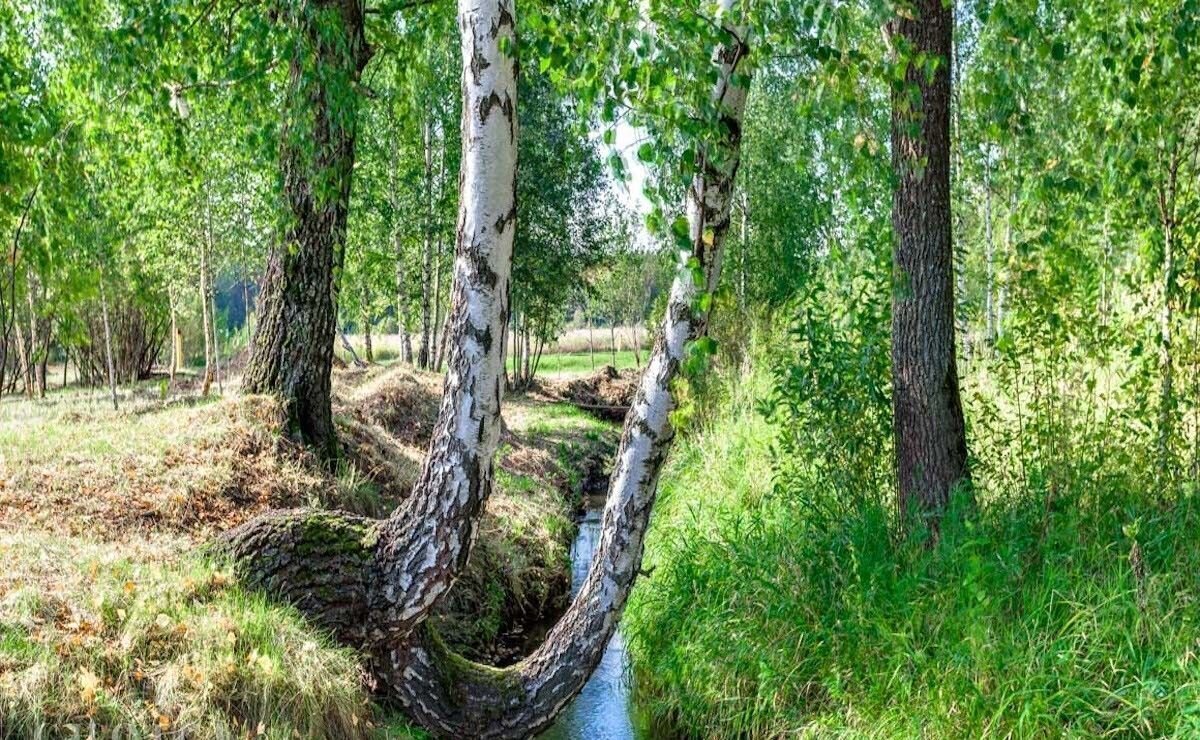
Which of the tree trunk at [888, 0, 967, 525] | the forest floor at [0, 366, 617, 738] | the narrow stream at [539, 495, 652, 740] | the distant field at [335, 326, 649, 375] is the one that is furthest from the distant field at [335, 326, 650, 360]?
the tree trunk at [888, 0, 967, 525]

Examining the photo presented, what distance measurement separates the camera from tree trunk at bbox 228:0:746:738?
161 inches

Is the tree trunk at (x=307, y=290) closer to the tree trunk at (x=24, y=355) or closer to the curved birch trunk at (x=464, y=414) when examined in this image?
the curved birch trunk at (x=464, y=414)

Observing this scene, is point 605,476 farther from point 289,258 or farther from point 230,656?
point 230,656

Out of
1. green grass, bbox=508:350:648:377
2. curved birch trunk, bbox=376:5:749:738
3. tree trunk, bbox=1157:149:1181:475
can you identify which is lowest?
green grass, bbox=508:350:648:377

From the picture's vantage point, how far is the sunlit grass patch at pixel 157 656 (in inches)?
145

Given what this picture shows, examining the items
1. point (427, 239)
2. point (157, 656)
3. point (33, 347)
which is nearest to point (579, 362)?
point (427, 239)

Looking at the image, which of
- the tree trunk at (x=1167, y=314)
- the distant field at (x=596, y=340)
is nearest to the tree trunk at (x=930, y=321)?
the tree trunk at (x=1167, y=314)

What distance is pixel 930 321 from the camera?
5832mm

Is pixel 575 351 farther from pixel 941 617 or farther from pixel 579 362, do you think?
pixel 941 617

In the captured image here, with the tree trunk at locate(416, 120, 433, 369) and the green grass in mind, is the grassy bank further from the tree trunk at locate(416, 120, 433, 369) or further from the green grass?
the green grass

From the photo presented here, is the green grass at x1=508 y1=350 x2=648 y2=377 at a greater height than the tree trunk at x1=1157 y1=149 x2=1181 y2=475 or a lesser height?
lesser

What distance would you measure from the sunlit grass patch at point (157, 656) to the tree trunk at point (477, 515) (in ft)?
0.90

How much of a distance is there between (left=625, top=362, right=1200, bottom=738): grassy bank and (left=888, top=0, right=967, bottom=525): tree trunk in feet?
1.09

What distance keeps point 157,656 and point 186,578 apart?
49 centimetres
